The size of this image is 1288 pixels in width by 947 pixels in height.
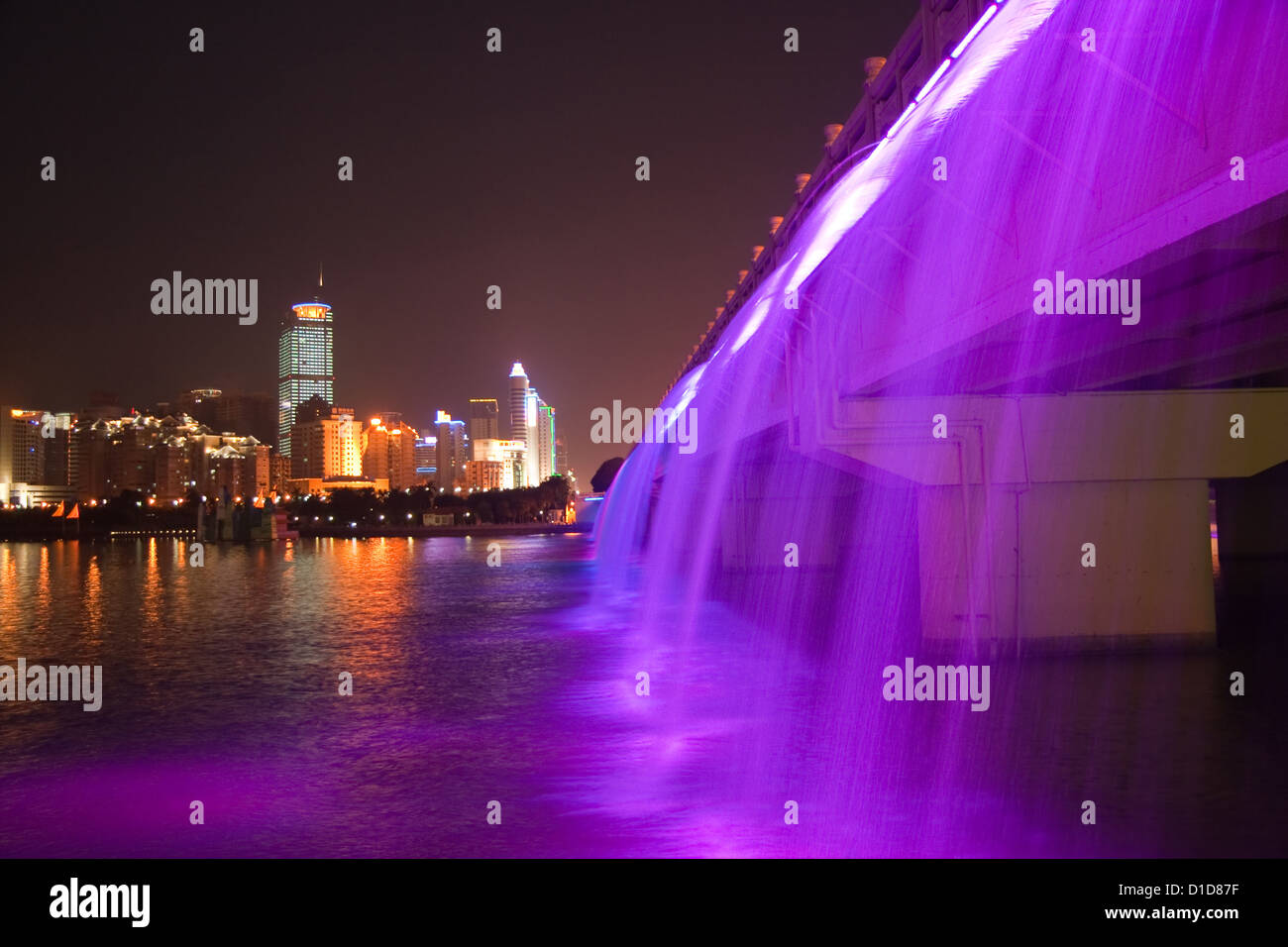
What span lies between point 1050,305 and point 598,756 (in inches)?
264

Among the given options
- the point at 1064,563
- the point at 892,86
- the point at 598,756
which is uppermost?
the point at 892,86

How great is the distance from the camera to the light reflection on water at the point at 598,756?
907cm

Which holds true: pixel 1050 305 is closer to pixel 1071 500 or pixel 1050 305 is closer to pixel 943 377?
pixel 1071 500

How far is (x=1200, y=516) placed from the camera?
58.8ft

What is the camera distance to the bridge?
353 inches

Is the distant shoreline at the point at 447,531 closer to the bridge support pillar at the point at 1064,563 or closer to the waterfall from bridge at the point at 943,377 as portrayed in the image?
the waterfall from bridge at the point at 943,377

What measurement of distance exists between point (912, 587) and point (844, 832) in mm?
24827

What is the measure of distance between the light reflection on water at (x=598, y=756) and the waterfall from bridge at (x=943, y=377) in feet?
0.23

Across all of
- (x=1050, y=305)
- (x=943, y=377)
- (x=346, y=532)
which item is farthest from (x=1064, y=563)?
(x=346, y=532)

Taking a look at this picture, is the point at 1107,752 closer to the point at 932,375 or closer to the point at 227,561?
the point at 932,375

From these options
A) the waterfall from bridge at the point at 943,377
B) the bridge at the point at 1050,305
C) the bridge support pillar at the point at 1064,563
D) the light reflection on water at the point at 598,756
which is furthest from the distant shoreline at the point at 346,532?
the bridge support pillar at the point at 1064,563

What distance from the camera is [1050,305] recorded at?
11.6m

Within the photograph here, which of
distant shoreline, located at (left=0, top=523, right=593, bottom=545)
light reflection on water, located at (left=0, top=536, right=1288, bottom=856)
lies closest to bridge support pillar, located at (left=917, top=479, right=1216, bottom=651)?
light reflection on water, located at (left=0, top=536, right=1288, bottom=856)
